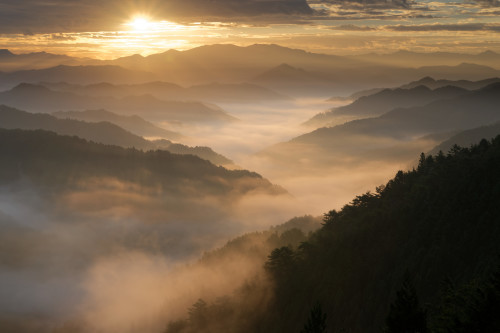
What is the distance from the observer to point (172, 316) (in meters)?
143

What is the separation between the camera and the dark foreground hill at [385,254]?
74.4 m

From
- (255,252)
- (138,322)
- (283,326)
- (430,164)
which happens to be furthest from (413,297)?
(138,322)

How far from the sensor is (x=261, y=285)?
106m

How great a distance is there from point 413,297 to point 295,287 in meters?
65.3

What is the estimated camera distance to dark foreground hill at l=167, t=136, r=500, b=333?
74438 millimetres

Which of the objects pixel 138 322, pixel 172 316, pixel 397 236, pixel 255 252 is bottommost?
pixel 138 322

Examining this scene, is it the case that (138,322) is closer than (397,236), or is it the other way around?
(397,236)

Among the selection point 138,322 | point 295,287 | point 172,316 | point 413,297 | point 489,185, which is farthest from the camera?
point 138,322

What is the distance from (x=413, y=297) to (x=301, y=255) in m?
74.1

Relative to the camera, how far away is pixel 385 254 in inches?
3533

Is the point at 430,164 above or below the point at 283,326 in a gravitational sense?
above

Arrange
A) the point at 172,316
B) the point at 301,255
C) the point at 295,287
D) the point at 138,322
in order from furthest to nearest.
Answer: the point at 138,322
the point at 172,316
the point at 301,255
the point at 295,287

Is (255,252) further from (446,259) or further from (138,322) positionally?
(446,259)

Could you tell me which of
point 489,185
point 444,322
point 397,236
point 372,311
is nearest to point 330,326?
point 372,311
